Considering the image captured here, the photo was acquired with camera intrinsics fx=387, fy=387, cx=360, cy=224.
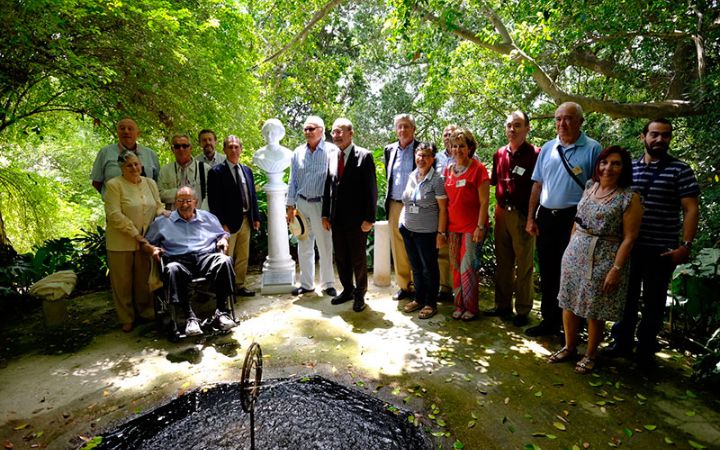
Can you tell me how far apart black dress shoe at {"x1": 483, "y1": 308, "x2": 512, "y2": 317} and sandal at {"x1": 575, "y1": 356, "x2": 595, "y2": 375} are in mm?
990

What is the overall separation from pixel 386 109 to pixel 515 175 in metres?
12.6

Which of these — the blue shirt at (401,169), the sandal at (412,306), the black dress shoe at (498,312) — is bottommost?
the black dress shoe at (498,312)

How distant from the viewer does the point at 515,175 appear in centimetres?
343

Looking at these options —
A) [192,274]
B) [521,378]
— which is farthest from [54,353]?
[521,378]

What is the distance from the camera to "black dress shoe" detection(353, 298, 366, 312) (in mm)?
4039

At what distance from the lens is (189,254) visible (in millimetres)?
3625

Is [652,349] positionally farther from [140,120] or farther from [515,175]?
[140,120]

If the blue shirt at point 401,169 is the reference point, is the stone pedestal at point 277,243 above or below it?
below

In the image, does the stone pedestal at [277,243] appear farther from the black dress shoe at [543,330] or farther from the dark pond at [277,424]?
the black dress shoe at [543,330]

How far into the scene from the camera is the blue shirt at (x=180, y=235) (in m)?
3.63

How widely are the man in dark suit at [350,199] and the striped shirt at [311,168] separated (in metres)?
0.12

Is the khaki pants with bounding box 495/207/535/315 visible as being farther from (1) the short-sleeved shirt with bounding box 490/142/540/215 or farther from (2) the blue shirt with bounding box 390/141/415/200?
(2) the blue shirt with bounding box 390/141/415/200

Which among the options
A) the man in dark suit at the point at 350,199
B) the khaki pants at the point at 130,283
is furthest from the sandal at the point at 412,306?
the khaki pants at the point at 130,283

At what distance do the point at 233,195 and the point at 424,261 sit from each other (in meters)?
2.20
